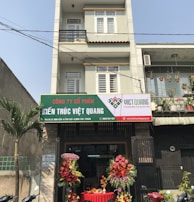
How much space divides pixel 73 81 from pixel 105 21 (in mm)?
3707

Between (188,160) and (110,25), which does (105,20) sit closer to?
(110,25)

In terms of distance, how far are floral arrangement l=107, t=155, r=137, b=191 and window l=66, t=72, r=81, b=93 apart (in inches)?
176

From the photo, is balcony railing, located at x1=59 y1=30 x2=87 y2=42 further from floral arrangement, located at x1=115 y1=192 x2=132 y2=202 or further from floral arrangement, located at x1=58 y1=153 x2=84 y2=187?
floral arrangement, located at x1=115 y1=192 x2=132 y2=202

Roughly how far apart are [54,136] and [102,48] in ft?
15.5

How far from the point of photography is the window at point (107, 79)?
9828 millimetres

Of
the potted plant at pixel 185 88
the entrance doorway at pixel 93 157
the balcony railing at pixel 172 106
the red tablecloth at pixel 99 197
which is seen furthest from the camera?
the potted plant at pixel 185 88

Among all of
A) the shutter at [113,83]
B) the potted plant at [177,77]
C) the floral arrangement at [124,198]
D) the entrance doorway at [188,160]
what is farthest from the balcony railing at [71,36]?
the floral arrangement at [124,198]

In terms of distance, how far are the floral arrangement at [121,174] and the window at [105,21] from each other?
270 inches

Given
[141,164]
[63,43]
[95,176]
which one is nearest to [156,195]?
[141,164]

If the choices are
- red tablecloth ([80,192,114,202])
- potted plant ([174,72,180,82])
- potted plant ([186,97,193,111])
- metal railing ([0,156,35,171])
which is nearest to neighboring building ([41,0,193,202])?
potted plant ([174,72,180,82])

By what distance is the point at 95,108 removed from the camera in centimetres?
787

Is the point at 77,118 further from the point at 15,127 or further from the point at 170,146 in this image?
the point at 170,146

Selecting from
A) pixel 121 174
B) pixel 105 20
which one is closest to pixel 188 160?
pixel 121 174

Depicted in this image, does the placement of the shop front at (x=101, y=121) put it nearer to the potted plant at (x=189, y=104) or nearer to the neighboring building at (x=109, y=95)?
the neighboring building at (x=109, y=95)
